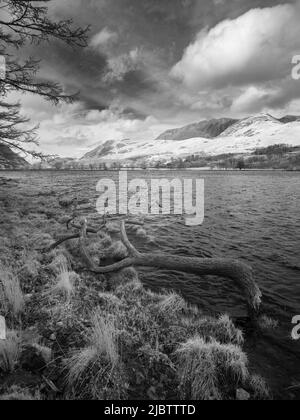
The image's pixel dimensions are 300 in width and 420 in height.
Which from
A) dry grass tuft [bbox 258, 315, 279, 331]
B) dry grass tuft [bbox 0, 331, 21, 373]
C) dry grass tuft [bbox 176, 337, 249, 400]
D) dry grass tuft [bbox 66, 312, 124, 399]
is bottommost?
dry grass tuft [bbox 258, 315, 279, 331]

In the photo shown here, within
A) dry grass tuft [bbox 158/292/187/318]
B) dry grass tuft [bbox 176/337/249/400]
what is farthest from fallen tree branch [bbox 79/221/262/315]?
dry grass tuft [bbox 176/337/249/400]

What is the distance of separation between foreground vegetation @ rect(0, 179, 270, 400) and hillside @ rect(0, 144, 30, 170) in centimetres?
1512

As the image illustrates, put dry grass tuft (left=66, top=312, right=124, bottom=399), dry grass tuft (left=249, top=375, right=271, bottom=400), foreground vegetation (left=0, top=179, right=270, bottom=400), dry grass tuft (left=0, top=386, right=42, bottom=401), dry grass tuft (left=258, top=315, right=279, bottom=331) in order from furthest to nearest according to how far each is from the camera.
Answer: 1. dry grass tuft (left=258, top=315, right=279, bottom=331)
2. dry grass tuft (left=249, top=375, right=271, bottom=400)
3. foreground vegetation (left=0, top=179, right=270, bottom=400)
4. dry grass tuft (left=66, top=312, right=124, bottom=399)
5. dry grass tuft (left=0, top=386, right=42, bottom=401)

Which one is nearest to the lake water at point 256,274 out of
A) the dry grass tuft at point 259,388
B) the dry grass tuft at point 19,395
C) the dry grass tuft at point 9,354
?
the dry grass tuft at point 259,388

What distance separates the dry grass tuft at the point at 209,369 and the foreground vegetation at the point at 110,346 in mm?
16

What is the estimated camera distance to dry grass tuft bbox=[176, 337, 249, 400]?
400 cm

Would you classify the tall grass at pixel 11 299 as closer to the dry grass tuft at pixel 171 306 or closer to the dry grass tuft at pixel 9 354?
the dry grass tuft at pixel 9 354

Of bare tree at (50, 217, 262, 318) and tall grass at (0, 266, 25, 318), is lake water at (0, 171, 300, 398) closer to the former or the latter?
bare tree at (50, 217, 262, 318)

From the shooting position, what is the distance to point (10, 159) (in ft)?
64.7

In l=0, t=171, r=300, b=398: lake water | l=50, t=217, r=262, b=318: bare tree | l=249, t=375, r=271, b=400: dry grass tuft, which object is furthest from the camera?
l=50, t=217, r=262, b=318: bare tree

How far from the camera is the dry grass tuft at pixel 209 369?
13.1ft

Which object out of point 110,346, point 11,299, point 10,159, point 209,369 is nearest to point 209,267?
point 209,369

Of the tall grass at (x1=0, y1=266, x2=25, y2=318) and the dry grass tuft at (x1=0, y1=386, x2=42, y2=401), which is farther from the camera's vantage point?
the tall grass at (x1=0, y1=266, x2=25, y2=318)

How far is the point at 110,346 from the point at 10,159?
65.7 feet
